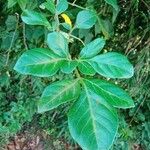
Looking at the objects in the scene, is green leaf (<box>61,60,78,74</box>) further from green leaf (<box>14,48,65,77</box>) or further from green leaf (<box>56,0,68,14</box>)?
green leaf (<box>56,0,68,14</box>)

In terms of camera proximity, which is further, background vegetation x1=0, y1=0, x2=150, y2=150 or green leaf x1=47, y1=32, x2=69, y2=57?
background vegetation x1=0, y1=0, x2=150, y2=150

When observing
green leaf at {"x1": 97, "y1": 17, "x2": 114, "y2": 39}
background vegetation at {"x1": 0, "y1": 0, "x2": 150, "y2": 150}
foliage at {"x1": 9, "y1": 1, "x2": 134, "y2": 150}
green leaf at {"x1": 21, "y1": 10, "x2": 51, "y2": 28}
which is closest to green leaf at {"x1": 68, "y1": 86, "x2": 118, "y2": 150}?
foliage at {"x1": 9, "y1": 1, "x2": 134, "y2": 150}

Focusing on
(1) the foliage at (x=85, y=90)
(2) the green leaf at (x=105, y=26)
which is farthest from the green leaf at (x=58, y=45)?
(2) the green leaf at (x=105, y=26)

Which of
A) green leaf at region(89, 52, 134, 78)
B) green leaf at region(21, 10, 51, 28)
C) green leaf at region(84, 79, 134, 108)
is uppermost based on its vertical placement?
green leaf at region(89, 52, 134, 78)

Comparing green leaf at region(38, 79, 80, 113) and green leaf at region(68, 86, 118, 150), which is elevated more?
green leaf at region(68, 86, 118, 150)

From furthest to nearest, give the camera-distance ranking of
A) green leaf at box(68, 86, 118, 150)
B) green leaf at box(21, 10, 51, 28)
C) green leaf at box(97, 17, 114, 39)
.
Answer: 1. green leaf at box(97, 17, 114, 39)
2. green leaf at box(21, 10, 51, 28)
3. green leaf at box(68, 86, 118, 150)

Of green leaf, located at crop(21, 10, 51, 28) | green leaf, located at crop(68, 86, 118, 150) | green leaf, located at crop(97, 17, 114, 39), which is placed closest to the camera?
green leaf, located at crop(68, 86, 118, 150)

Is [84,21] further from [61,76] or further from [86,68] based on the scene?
[61,76]

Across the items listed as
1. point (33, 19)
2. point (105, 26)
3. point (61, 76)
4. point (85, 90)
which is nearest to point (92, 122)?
point (85, 90)
